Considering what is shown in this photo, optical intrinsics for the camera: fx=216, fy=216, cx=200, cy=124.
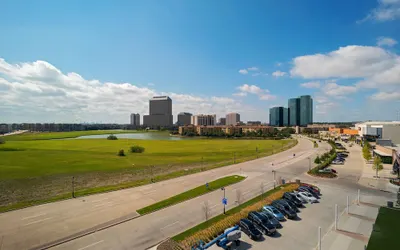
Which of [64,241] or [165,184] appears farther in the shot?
[165,184]

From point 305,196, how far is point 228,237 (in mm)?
17016

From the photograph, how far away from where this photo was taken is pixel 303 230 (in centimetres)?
2202

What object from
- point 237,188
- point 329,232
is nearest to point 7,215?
point 237,188

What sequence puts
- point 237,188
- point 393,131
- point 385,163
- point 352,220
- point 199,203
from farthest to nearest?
1. point 393,131
2. point 385,163
3. point 237,188
4. point 199,203
5. point 352,220

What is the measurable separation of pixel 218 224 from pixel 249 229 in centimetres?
319

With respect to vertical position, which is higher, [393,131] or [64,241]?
[393,131]

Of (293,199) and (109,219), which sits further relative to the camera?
(293,199)

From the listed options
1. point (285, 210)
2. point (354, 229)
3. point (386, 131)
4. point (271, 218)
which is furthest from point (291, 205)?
point (386, 131)

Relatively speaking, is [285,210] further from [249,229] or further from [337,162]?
[337,162]

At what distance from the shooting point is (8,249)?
19016 mm

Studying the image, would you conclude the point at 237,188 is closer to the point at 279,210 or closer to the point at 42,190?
the point at 279,210

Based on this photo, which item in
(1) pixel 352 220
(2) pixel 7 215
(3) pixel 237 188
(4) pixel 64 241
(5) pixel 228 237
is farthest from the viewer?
(3) pixel 237 188

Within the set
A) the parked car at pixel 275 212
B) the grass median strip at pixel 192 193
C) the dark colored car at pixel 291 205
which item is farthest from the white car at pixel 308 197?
the grass median strip at pixel 192 193

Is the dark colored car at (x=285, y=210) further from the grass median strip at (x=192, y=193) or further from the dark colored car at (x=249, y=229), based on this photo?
the grass median strip at (x=192, y=193)
